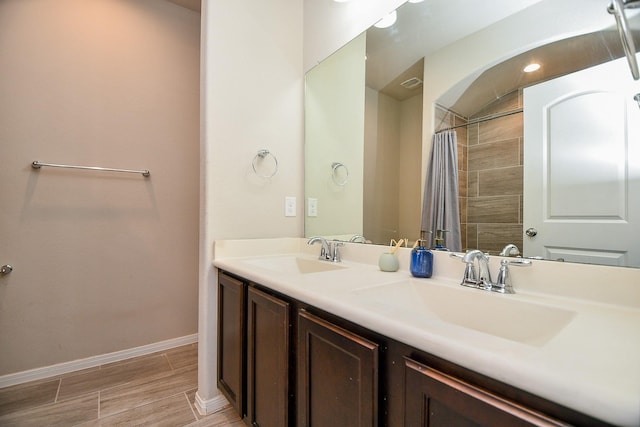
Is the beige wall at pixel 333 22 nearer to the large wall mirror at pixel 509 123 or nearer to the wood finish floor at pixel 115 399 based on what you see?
the large wall mirror at pixel 509 123

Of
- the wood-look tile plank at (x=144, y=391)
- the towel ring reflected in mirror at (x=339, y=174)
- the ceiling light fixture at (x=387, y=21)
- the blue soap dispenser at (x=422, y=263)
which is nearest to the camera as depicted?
the blue soap dispenser at (x=422, y=263)

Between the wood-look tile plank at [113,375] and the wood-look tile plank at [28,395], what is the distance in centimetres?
5

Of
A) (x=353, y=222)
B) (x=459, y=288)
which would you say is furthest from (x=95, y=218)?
(x=459, y=288)

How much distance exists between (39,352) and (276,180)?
184 centimetres

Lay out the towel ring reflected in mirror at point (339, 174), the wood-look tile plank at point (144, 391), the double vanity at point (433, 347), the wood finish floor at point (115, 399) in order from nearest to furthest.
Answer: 1. the double vanity at point (433, 347)
2. the wood finish floor at point (115, 399)
3. the wood-look tile plank at point (144, 391)
4. the towel ring reflected in mirror at point (339, 174)

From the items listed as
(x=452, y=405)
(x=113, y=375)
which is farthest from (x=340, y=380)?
(x=113, y=375)

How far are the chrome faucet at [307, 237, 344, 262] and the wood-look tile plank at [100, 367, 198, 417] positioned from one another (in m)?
1.16

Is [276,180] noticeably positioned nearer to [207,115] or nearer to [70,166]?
[207,115]

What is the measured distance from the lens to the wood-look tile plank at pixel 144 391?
1.56 meters

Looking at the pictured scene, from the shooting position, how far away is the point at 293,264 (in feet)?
5.29

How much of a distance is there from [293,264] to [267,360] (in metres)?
0.60

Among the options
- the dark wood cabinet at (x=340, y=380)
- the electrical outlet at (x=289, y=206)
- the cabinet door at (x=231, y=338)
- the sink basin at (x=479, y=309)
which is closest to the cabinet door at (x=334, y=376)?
the dark wood cabinet at (x=340, y=380)

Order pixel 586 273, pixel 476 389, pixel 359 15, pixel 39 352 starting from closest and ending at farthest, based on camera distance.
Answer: pixel 476 389, pixel 586 273, pixel 359 15, pixel 39 352

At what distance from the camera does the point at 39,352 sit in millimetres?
1822
